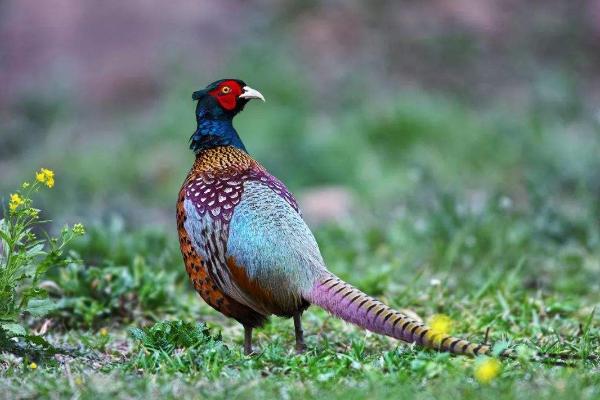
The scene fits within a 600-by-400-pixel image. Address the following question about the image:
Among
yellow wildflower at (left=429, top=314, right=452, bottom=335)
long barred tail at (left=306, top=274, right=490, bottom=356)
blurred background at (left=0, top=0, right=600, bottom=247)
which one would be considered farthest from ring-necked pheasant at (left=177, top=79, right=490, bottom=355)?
blurred background at (left=0, top=0, right=600, bottom=247)

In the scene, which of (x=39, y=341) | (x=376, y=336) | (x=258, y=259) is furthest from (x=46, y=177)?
(x=376, y=336)

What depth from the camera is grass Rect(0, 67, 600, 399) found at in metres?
4.21

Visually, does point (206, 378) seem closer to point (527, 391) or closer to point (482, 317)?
point (527, 391)

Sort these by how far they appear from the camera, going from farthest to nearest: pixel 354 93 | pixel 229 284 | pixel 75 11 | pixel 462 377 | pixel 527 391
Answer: pixel 75 11, pixel 354 93, pixel 229 284, pixel 462 377, pixel 527 391

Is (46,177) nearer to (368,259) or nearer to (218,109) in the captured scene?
(218,109)

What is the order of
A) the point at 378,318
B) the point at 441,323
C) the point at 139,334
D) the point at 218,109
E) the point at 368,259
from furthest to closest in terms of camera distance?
the point at 368,259 < the point at 218,109 < the point at 441,323 < the point at 139,334 < the point at 378,318

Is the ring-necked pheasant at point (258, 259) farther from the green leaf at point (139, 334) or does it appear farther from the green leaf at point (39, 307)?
the green leaf at point (39, 307)

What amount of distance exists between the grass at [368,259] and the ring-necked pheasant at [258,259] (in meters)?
0.18

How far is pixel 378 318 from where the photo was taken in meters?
4.42

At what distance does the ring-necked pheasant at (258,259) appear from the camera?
175 inches

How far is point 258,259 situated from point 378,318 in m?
0.65

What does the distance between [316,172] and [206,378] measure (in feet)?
23.1

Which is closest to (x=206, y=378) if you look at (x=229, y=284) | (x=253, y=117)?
(x=229, y=284)

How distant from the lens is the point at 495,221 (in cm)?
760
